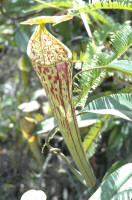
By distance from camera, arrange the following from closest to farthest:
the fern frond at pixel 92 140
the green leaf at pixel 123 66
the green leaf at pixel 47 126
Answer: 1. the green leaf at pixel 123 66
2. the fern frond at pixel 92 140
3. the green leaf at pixel 47 126

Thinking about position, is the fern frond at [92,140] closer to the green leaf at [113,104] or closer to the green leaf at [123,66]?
the green leaf at [113,104]

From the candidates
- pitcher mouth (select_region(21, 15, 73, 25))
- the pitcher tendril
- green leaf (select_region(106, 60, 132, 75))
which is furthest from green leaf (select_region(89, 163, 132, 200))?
pitcher mouth (select_region(21, 15, 73, 25))

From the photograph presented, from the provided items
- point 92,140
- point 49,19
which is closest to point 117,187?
point 92,140

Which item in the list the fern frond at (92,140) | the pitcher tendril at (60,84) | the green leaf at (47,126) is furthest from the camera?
the green leaf at (47,126)

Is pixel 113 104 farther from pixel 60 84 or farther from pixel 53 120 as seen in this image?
pixel 53 120

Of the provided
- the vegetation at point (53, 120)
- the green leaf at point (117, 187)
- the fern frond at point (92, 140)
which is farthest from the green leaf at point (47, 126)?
the green leaf at point (117, 187)

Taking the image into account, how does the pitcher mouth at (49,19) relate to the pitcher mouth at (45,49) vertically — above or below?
above
